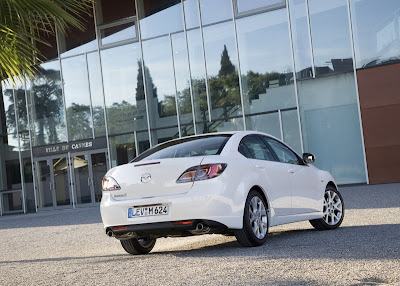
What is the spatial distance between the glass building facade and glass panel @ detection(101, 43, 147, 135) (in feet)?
0.15

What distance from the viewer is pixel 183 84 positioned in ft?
85.8

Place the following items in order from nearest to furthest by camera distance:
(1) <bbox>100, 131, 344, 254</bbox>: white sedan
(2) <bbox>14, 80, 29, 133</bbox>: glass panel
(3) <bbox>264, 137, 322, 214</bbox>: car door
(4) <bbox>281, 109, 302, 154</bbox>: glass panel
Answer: (1) <bbox>100, 131, 344, 254</bbox>: white sedan → (3) <bbox>264, 137, 322, 214</bbox>: car door → (4) <bbox>281, 109, 302, 154</bbox>: glass panel → (2) <bbox>14, 80, 29, 133</bbox>: glass panel

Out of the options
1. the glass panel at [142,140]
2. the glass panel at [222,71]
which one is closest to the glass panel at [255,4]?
the glass panel at [222,71]

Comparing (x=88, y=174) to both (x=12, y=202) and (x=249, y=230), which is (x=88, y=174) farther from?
(x=249, y=230)

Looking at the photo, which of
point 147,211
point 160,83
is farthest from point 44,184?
point 147,211

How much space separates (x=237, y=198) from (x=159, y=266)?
1226 millimetres

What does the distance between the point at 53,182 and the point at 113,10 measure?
7869 mm

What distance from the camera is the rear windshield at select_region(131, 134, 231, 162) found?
314 inches

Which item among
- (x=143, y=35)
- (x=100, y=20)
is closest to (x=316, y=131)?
(x=143, y=35)

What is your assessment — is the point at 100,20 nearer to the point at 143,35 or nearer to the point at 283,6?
the point at 143,35

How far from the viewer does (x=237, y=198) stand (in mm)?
7527

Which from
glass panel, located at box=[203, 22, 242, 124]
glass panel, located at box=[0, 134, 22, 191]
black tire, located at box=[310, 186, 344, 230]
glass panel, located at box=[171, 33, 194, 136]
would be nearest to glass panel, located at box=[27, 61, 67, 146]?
glass panel, located at box=[0, 134, 22, 191]

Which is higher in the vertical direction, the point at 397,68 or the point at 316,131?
the point at 397,68

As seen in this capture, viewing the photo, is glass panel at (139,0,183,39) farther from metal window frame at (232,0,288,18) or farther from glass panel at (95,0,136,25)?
metal window frame at (232,0,288,18)
